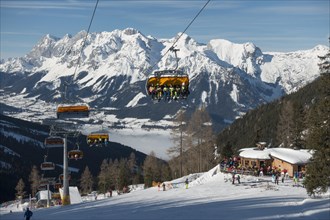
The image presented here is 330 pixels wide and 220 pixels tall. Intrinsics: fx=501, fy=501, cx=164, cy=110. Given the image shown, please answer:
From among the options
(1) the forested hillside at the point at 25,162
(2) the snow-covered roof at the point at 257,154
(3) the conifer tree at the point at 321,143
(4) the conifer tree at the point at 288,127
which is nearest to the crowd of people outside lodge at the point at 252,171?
(2) the snow-covered roof at the point at 257,154

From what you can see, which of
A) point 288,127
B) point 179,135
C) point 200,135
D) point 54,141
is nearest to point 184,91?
point 54,141

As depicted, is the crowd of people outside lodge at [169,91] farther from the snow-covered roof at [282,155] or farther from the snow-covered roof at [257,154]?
the snow-covered roof at [257,154]

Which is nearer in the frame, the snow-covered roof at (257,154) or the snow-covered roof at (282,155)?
the snow-covered roof at (282,155)

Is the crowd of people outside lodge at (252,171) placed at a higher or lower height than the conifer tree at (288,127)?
lower

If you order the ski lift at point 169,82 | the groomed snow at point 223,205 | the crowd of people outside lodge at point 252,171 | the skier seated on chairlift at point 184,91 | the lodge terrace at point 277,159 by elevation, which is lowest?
the groomed snow at point 223,205

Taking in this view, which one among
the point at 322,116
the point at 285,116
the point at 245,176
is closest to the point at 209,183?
the point at 245,176

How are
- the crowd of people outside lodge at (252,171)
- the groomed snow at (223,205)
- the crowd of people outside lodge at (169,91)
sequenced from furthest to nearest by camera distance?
the crowd of people outside lodge at (252,171) → the groomed snow at (223,205) → the crowd of people outside lodge at (169,91)

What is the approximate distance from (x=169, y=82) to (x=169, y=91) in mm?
435

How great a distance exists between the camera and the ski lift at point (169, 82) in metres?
21.1

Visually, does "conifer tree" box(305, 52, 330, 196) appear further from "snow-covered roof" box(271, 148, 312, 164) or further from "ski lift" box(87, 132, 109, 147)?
"snow-covered roof" box(271, 148, 312, 164)

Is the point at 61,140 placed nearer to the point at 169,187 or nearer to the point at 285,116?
the point at 169,187

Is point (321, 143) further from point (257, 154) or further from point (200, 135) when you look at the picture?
point (200, 135)

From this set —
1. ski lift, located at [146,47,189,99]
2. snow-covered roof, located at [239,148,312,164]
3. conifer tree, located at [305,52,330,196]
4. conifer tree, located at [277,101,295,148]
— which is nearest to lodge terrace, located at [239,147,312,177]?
snow-covered roof, located at [239,148,312,164]

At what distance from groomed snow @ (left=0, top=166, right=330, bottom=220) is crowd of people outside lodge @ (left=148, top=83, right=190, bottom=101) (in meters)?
Answer: 8.08
